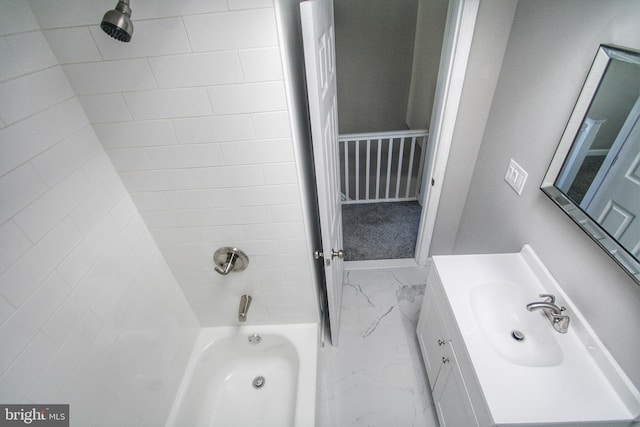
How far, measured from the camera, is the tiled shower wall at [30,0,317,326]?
2.73 ft

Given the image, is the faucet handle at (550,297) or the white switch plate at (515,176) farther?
the white switch plate at (515,176)

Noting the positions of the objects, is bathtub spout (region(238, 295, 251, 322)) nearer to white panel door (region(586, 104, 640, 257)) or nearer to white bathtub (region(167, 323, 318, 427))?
white bathtub (region(167, 323, 318, 427))

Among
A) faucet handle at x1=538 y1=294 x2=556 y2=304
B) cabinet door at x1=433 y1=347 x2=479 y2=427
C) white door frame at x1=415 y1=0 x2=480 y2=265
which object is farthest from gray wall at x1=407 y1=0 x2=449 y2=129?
cabinet door at x1=433 y1=347 x2=479 y2=427

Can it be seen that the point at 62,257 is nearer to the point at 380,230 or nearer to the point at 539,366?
the point at 539,366

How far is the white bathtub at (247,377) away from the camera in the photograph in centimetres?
148

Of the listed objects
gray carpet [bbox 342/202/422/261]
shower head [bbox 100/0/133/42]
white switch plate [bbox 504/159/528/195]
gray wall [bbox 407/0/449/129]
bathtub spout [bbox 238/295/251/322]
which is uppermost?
gray wall [bbox 407/0/449/129]

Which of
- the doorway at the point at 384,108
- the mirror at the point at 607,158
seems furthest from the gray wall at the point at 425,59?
the mirror at the point at 607,158

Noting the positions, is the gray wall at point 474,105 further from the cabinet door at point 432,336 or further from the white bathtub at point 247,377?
the white bathtub at point 247,377

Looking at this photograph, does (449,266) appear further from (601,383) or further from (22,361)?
(22,361)

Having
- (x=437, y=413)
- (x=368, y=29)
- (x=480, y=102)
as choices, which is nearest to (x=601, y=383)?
(x=437, y=413)

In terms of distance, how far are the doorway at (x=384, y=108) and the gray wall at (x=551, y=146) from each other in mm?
942

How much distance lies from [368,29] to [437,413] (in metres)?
4.01

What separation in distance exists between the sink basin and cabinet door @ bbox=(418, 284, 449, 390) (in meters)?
0.19

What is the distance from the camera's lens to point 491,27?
140cm
